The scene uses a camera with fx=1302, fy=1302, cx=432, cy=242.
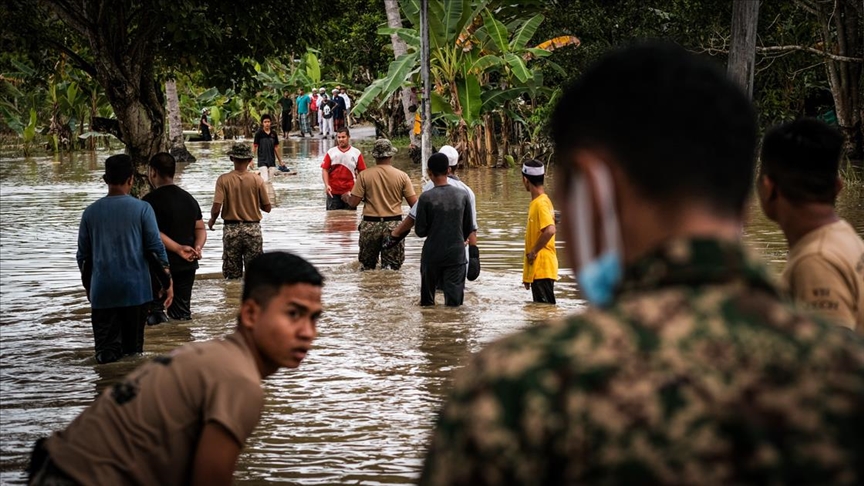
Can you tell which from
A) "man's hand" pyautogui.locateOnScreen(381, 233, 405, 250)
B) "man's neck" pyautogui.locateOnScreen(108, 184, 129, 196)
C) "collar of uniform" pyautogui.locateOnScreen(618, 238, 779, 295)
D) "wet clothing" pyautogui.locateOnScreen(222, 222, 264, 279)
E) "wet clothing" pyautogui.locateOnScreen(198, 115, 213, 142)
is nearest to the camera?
"collar of uniform" pyautogui.locateOnScreen(618, 238, 779, 295)

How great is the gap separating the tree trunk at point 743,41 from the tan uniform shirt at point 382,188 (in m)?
6.85

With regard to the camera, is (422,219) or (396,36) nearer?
(422,219)

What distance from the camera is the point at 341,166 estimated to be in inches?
750

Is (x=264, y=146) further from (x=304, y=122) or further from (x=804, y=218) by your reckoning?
(x=304, y=122)

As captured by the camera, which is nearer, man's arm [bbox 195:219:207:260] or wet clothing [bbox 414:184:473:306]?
man's arm [bbox 195:219:207:260]

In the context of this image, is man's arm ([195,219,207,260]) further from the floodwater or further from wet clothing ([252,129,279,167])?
wet clothing ([252,129,279,167])

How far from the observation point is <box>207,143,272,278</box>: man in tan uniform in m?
13.9

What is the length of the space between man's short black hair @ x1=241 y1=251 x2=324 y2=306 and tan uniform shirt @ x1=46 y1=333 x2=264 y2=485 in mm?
513

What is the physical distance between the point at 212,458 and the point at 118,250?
6.39 m

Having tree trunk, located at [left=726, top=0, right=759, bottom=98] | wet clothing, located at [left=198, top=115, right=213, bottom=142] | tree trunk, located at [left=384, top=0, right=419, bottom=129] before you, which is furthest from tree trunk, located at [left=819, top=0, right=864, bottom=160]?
wet clothing, located at [left=198, top=115, right=213, bottom=142]

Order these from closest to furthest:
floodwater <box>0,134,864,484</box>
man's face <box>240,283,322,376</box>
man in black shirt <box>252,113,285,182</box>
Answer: man's face <box>240,283,322,376</box> < floodwater <box>0,134,864,484</box> < man in black shirt <box>252,113,285,182</box>

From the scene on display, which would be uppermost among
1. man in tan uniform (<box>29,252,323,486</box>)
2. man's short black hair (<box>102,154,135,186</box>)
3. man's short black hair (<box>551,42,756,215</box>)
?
man's short black hair (<box>551,42,756,215</box>)

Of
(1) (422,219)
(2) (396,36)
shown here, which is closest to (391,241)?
→ (1) (422,219)

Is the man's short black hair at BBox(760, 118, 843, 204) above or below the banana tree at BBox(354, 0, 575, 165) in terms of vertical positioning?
below
